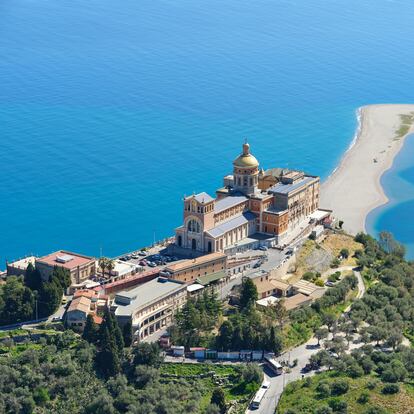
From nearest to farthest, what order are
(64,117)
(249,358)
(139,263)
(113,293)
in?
(249,358) < (113,293) < (139,263) < (64,117)

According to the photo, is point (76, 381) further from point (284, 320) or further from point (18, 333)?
point (284, 320)

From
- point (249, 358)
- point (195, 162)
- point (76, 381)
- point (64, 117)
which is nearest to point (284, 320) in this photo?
point (249, 358)

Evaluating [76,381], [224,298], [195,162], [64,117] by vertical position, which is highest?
[64,117]

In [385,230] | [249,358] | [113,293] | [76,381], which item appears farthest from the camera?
[385,230]

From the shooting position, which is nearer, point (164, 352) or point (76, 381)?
point (76, 381)

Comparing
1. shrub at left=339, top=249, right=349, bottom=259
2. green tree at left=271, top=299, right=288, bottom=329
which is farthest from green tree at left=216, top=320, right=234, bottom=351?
shrub at left=339, top=249, right=349, bottom=259

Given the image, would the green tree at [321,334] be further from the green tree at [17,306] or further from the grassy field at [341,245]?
the green tree at [17,306]

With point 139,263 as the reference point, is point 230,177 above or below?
above
